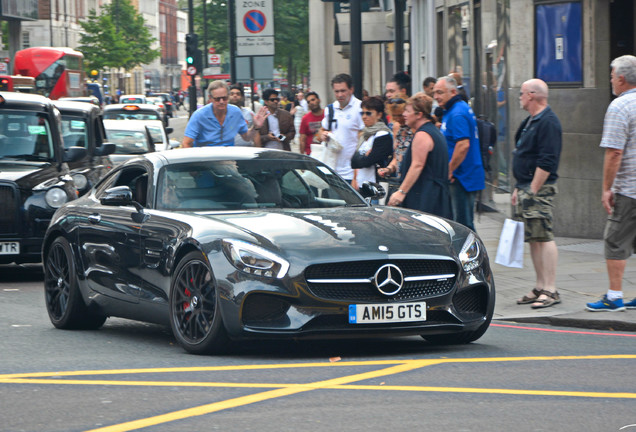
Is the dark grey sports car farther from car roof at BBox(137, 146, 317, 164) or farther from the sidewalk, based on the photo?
the sidewalk

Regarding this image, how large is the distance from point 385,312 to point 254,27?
17.1 metres

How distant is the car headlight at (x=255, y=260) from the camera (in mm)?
7258

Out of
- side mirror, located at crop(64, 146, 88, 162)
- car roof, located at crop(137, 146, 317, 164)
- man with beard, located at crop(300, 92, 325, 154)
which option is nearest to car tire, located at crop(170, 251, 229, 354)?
car roof, located at crop(137, 146, 317, 164)

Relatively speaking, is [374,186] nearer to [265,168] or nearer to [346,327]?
[265,168]

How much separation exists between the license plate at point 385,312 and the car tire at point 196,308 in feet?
2.58

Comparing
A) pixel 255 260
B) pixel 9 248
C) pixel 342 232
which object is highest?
pixel 342 232

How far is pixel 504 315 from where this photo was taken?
9977mm

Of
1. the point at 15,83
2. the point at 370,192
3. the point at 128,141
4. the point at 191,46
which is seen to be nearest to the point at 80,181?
the point at 370,192

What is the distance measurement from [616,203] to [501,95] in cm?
844

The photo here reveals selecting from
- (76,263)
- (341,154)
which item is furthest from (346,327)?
(341,154)

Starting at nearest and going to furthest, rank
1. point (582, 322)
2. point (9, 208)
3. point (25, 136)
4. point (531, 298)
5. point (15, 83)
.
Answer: point (582, 322)
point (531, 298)
point (9, 208)
point (25, 136)
point (15, 83)

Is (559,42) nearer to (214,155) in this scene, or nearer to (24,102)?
(24,102)

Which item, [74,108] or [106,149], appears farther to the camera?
[74,108]

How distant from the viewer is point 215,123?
1369cm
